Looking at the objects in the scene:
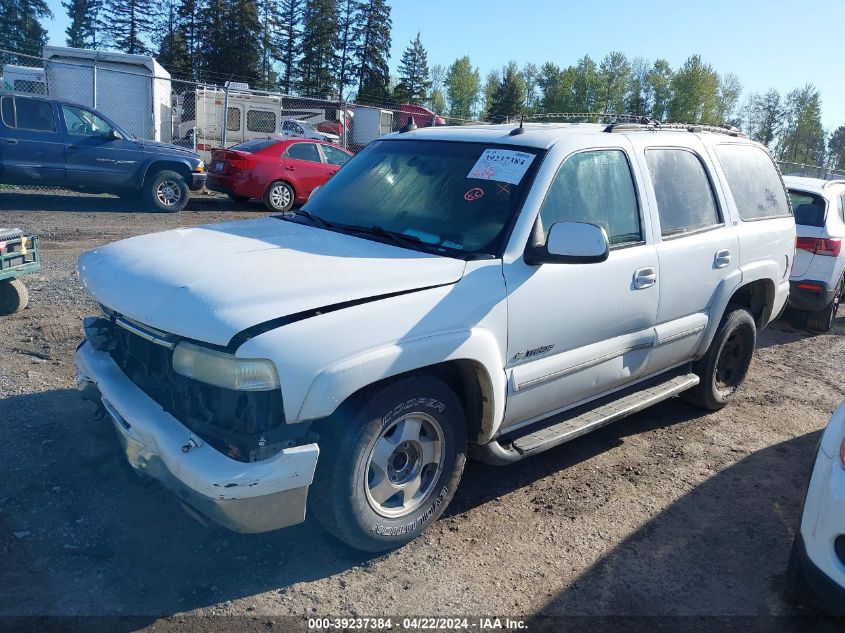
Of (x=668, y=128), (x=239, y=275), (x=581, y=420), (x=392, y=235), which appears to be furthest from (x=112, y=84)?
(x=581, y=420)

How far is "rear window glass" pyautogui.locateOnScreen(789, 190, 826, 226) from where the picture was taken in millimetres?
7973

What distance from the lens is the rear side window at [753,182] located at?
5074mm

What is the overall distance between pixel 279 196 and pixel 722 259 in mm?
11321

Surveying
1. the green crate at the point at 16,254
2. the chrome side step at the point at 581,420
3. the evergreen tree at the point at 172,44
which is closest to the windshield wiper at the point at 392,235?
the chrome side step at the point at 581,420

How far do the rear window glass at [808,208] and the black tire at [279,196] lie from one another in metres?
9.77

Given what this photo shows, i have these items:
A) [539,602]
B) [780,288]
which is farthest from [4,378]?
[780,288]

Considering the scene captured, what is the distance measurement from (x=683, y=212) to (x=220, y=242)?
9.44 ft

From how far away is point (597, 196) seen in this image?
3.98 metres

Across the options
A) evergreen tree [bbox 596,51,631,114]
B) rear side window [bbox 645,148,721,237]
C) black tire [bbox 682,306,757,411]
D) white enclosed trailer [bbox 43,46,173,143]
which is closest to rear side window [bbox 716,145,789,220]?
rear side window [bbox 645,148,721,237]

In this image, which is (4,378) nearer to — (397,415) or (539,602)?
(397,415)

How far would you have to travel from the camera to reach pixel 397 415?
3.08 m

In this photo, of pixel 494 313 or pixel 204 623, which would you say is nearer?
pixel 204 623

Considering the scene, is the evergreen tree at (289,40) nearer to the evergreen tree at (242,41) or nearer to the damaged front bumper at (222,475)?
the evergreen tree at (242,41)

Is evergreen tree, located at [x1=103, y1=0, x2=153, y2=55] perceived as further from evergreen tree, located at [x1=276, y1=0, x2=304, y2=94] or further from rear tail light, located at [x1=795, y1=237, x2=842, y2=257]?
rear tail light, located at [x1=795, y1=237, x2=842, y2=257]
